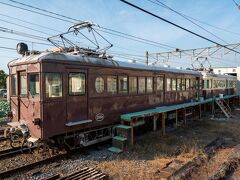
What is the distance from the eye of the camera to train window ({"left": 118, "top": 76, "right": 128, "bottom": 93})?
9625mm

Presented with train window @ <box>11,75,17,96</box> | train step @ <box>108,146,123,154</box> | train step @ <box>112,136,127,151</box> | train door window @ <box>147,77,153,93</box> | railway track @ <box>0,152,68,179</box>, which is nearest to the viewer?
railway track @ <box>0,152,68,179</box>

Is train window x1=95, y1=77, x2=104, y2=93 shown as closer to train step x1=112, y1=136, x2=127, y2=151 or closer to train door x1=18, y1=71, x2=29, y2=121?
train step x1=112, y1=136, x2=127, y2=151

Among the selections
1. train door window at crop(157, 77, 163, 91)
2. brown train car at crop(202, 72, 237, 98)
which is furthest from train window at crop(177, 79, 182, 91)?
brown train car at crop(202, 72, 237, 98)

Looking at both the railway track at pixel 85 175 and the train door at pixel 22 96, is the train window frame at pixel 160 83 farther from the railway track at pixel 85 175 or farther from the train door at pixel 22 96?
the railway track at pixel 85 175

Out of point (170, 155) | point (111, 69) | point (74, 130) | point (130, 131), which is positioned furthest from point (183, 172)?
point (111, 69)

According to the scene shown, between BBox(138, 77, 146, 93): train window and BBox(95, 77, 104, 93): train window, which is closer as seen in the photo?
BBox(95, 77, 104, 93): train window

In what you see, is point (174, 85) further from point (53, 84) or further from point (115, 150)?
point (53, 84)

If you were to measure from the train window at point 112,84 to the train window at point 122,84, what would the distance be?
26 centimetres

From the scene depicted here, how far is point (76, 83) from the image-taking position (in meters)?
7.82

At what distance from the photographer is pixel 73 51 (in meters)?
8.88

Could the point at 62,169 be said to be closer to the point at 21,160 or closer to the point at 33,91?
the point at 21,160

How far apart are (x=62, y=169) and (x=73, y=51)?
14.7ft

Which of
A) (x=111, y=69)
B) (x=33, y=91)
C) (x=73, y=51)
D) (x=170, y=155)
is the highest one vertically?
(x=73, y=51)

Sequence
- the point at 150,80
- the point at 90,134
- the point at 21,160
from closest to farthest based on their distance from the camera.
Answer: the point at 21,160
the point at 90,134
the point at 150,80
